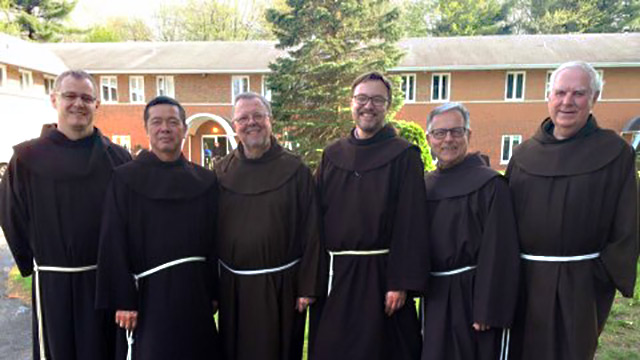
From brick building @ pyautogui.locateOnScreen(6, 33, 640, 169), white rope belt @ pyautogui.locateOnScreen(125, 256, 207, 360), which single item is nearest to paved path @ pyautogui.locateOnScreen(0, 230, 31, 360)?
white rope belt @ pyautogui.locateOnScreen(125, 256, 207, 360)

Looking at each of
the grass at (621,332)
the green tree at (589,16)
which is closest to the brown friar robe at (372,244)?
the grass at (621,332)

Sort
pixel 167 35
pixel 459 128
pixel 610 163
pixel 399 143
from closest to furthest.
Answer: pixel 610 163, pixel 459 128, pixel 399 143, pixel 167 35

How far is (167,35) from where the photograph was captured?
39.1m

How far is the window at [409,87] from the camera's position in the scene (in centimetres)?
2219

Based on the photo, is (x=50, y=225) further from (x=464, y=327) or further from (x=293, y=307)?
(x=464, y=327)

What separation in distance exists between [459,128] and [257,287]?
1808 mm

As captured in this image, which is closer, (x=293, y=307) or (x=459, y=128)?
(x=459, y=128)

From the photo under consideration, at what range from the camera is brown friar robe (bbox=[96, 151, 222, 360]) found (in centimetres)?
293

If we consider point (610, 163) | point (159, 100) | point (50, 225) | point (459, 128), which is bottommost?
point (50, 225)

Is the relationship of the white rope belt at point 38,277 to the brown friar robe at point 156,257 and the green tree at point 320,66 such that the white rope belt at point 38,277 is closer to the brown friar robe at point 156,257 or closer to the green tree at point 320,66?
the brown friar robe at point 156,257

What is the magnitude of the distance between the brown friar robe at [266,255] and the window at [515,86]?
70.4 ft

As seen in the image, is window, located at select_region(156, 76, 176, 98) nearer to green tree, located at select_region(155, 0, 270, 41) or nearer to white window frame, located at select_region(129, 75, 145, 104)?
white window frame, located at select_region(129, 75, 145, 104)

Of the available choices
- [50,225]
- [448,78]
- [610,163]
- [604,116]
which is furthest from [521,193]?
[604,116]

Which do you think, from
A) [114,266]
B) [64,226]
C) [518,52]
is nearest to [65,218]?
[64,226]
